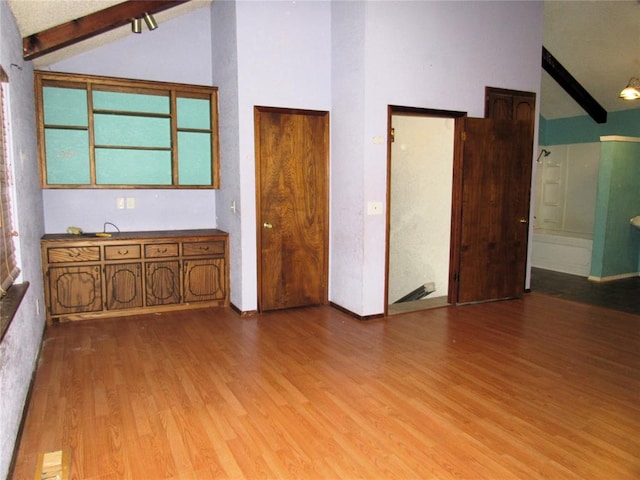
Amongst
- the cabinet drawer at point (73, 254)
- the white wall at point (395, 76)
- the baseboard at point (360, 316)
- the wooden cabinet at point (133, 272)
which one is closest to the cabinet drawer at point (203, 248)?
the wooden cabinet at point (133, 272)

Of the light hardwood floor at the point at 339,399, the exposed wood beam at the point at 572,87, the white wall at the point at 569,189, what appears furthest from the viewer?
the white wall at the point at 569,189

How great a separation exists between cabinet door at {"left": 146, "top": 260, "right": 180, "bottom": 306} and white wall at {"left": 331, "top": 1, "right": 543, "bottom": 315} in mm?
1661

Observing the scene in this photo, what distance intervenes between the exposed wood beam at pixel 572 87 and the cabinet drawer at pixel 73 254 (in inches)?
258

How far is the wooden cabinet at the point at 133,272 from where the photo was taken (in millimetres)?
4301

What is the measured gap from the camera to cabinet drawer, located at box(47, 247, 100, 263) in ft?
13.9

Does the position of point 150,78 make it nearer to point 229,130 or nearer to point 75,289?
point 229,130

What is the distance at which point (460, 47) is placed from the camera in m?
4.79

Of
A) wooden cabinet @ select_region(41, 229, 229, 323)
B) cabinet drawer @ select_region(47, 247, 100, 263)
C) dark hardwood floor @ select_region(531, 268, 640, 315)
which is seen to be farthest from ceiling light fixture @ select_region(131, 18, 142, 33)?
dark hardwood floor @ select_region(531, 268, 640, 315)

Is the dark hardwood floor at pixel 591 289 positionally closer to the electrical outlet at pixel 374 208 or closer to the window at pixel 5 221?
the electrical outlet at pixel 374 208

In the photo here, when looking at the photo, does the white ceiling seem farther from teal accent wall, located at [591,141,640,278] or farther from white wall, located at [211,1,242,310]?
teal accent wall, located at [591,141,640,278]

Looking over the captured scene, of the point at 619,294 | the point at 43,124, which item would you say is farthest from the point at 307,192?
Answer: the point at 619,294

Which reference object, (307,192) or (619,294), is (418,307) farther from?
(619,294)

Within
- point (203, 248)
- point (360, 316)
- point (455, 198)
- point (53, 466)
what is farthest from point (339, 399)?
point (455, 198)

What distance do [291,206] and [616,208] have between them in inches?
185
